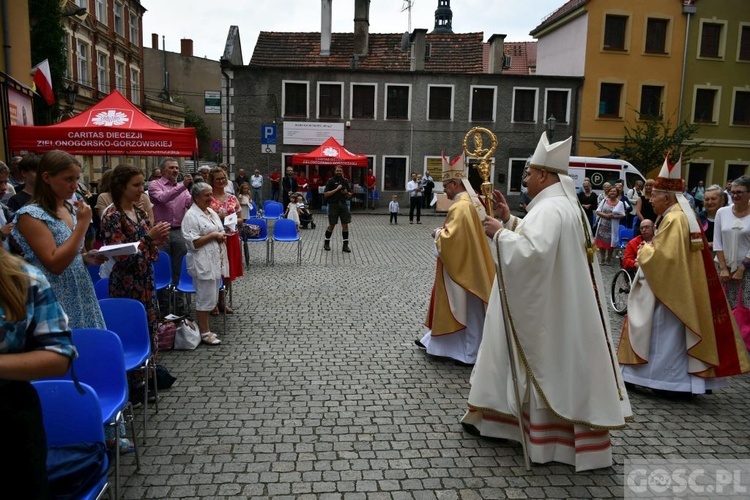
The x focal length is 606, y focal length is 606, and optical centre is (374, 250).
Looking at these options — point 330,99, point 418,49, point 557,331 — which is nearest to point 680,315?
point 557,331

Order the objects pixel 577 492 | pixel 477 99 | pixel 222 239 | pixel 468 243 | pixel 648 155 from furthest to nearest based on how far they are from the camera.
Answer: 1. pixel 477 99
2. pixel 648 155
3. pixel 222 239
4. pixel 468 243
5. pixel 577 492

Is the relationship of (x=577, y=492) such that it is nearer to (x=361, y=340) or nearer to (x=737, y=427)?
(x=737, y=427)

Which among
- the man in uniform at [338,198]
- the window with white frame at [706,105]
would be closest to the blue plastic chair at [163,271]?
the man in uniform at [338,198]

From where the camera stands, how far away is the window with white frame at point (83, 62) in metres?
31.2

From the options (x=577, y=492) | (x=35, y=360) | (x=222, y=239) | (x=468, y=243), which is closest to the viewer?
(x=35, y=360)

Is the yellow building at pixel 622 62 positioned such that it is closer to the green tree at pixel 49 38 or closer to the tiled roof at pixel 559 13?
the tiled roof at pixel 559 13

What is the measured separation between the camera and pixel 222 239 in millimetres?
6559

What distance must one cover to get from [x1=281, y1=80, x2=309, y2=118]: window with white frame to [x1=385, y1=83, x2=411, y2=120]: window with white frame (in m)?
3.79

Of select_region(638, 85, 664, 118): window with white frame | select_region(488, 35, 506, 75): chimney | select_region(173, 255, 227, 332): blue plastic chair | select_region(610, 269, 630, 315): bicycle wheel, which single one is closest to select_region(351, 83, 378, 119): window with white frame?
select_region(488, 35, 506, 75): chimney

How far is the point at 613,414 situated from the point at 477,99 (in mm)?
26465

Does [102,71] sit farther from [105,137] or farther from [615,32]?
[105,137]

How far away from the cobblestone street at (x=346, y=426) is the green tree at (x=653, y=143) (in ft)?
71.3

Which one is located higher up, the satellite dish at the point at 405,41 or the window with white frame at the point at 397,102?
the satellite dish at the point at 405,41

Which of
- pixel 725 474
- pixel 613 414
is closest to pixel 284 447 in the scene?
pixel 613 414
